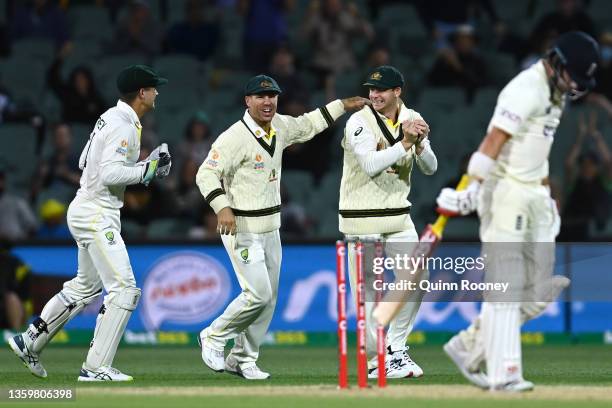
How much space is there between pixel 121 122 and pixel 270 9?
903 centimetres

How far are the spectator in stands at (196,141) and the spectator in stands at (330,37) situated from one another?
7.82 ft

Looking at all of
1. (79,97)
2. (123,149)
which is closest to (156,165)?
(123,149)

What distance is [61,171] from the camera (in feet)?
54.3

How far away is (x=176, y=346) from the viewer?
47.9 ft

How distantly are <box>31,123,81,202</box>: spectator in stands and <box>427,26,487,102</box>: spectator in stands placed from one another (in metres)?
4.87

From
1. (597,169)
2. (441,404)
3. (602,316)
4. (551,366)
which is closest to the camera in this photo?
(441,404)

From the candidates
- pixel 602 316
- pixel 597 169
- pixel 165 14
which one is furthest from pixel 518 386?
pixel 165 14

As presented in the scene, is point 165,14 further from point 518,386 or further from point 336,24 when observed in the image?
point 518,386

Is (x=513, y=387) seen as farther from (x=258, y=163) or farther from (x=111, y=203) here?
(x=111, y=203)

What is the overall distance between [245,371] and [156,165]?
1.71 m

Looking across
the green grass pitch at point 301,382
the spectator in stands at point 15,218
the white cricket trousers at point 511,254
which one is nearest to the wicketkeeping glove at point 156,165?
the green grass pitch at point 301,382

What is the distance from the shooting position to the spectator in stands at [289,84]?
16.8m

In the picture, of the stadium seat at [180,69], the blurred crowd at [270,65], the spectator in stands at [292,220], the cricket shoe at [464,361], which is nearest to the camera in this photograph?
the cricket shoe at [464,361]

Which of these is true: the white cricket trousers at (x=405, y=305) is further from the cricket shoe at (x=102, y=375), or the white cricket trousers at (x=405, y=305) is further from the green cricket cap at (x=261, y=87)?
the cricket shoe at (x=102, y=375)
